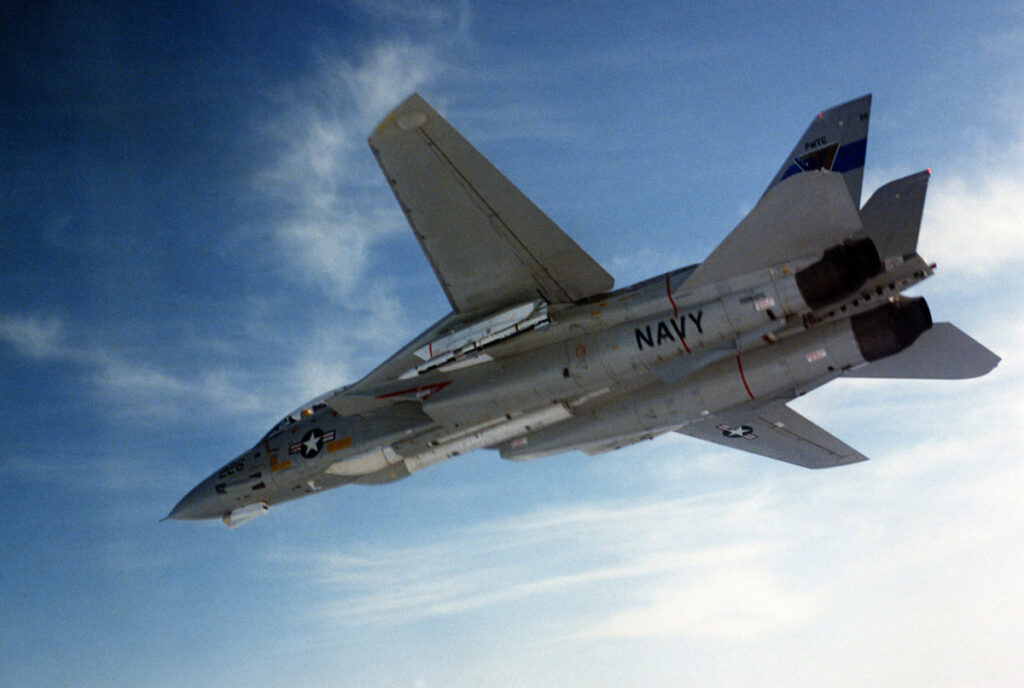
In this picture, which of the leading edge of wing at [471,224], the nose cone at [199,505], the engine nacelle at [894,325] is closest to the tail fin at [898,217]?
the engine nacelle at [894,325]

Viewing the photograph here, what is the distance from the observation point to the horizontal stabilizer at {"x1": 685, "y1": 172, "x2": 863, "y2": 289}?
14148mm

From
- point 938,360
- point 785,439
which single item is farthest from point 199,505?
point 938,360

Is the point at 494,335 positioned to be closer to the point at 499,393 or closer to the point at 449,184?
the point at 499,393

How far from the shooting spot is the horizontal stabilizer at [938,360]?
1728 cm

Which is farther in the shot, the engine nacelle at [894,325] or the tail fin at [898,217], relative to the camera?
the engine nacelle at [894,325]

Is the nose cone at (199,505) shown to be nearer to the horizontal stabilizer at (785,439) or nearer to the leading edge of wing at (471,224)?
the leading edge of wing at (471,224)

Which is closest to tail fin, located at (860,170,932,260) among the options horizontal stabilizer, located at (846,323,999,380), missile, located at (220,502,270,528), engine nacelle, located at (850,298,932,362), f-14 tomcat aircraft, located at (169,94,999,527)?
f-14 tomcat aircraft, located at (169,94,999,527)

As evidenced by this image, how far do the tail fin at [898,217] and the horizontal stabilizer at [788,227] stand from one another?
1.52 m

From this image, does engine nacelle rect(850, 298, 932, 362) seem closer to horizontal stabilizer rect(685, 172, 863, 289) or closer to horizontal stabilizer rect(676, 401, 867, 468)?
→ horizontal stabilizer rect(685, 172, 863, 289)

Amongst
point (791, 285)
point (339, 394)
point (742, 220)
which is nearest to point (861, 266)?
point (791, 285)

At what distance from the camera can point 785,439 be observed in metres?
21.4

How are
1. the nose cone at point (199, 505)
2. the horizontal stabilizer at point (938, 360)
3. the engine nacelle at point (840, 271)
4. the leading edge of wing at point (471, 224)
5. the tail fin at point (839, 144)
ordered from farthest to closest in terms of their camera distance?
the nose cone at point (199, 505) < the horizontal stabilizer at point (938, 360) < the tail fin at point (839, 144) < the leading edge of wing at point (471, 224) < the engine nacelle at point (840, 271)

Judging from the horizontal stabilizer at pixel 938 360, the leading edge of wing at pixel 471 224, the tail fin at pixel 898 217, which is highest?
the leading edge of wing at pixel 471 224

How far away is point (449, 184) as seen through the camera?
15492 millimetres
